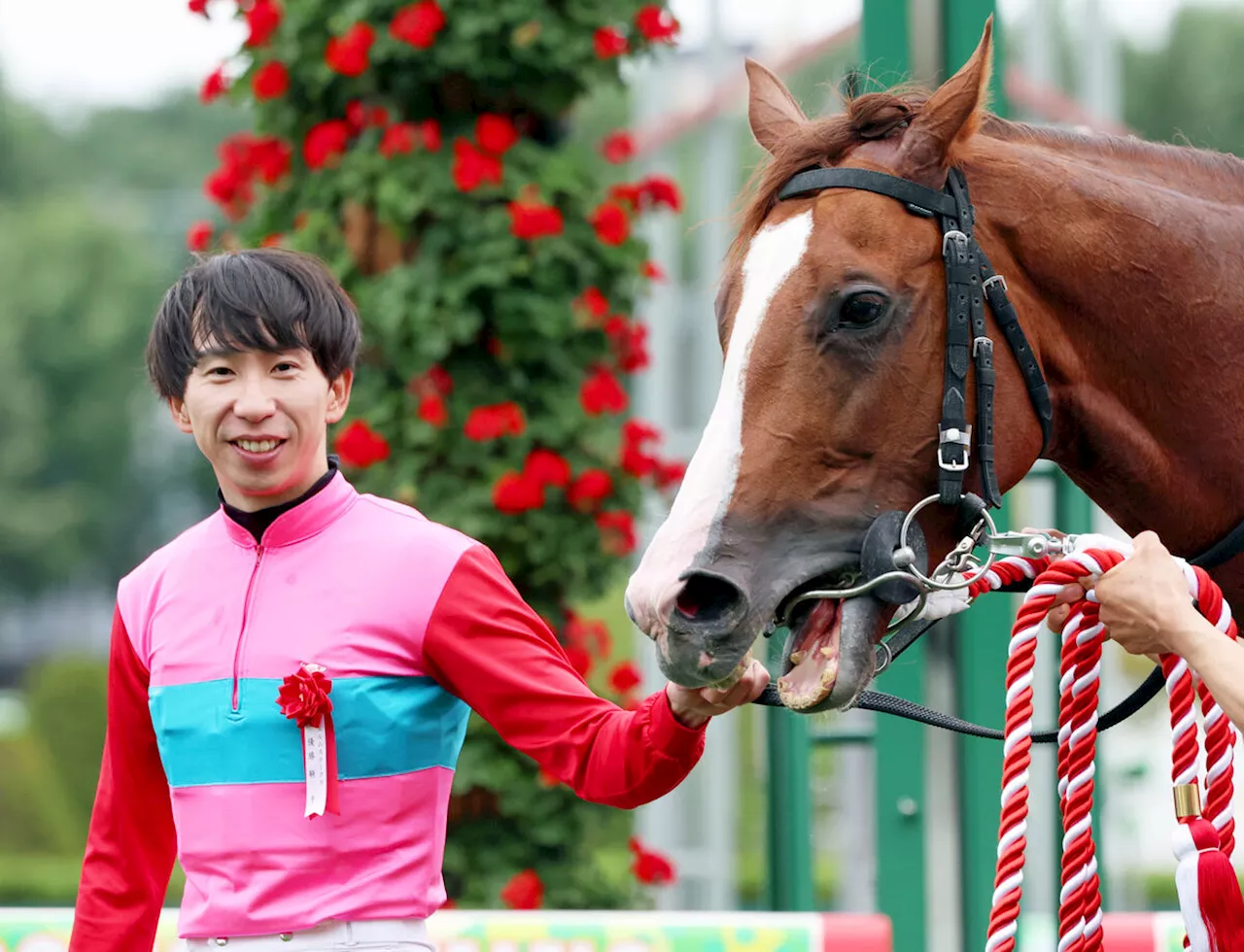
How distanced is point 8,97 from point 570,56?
53954mm

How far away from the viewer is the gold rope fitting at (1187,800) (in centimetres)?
188

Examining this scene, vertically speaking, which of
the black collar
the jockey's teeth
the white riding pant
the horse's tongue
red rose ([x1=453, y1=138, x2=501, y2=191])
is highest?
red rose ([x1=453, y1=138, x2=501, y2=191])

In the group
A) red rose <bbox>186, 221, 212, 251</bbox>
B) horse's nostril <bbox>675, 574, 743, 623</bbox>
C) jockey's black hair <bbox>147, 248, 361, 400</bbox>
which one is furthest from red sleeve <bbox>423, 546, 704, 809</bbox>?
red rose <bbox>186, 221, 212, 251</bbox>

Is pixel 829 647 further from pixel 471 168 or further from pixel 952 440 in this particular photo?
pixel 471 168

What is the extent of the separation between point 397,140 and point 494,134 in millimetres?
243

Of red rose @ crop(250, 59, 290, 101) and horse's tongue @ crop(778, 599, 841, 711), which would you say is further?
red rose @ crop(250, 59, 290, 101)

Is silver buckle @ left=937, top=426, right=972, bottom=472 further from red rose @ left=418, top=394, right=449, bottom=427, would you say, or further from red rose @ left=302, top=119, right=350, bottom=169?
red rose @ left=302, top=119, right=350, bottom=169

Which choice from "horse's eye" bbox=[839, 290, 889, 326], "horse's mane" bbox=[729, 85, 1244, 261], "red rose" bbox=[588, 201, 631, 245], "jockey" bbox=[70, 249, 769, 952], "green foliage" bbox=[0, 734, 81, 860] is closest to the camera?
"jockey" bbox=[70, 249, 769, 952]

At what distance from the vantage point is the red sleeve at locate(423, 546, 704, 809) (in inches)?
74.2

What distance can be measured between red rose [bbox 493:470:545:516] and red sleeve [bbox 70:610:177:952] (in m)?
1.74

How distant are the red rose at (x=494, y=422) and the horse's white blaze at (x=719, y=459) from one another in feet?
5.96

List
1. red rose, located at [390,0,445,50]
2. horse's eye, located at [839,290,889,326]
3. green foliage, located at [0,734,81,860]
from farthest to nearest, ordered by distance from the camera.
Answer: green foliage, located at [0,734,81,860]
red rose, located at [390,0,445,50]
horse's eye, located at [839,290,889,326]

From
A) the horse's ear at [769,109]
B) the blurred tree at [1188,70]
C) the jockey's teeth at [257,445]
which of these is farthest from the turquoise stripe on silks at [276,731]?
the blurred tree at [1188,70]

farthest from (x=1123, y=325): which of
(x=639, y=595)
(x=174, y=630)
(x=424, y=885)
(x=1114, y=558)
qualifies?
(x=174, y=630)
